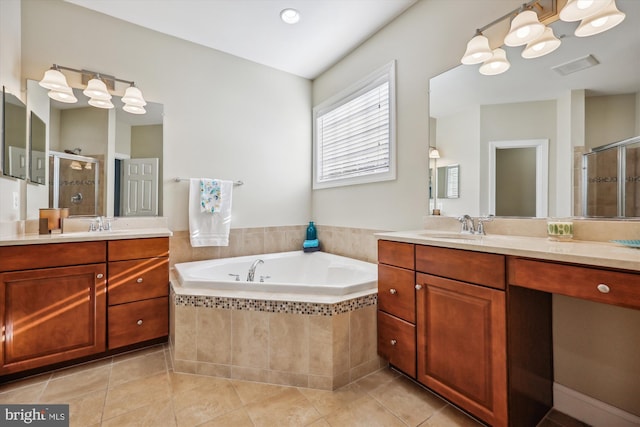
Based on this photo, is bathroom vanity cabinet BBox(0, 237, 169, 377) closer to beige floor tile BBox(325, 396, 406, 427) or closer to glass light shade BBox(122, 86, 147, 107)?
glass light shade BBox(122, 86, 147, 107)

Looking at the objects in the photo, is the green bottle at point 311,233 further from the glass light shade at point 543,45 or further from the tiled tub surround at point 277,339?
the glass light shade at point 543,45

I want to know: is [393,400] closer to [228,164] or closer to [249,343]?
[249,343]

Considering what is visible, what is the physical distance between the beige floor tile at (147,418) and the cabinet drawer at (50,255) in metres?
0.95

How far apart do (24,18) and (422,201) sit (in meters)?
3.14

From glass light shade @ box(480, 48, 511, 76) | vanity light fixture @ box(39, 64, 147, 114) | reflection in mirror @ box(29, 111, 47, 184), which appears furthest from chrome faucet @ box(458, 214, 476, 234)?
reflection in mirror @ box(29, 111, 47, 184)

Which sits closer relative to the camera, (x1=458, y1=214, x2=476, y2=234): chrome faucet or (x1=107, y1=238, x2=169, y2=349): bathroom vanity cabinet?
(x1=458, y1=214, x2=476, y2=234): chrome faucet

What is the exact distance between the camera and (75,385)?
164 centimetres

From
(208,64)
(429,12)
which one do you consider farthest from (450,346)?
(208,64)

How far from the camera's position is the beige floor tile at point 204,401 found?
1.39 meters

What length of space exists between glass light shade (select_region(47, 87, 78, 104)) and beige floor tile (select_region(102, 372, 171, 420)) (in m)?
2.05

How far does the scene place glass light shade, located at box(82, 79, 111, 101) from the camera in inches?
83.8

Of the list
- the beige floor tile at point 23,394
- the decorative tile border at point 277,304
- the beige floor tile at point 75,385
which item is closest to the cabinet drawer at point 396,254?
the decorative tile border at point 277,304

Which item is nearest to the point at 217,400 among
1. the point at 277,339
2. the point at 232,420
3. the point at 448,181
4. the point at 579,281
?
the point at 232,420

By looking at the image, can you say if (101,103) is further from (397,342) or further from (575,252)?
(575,252)
